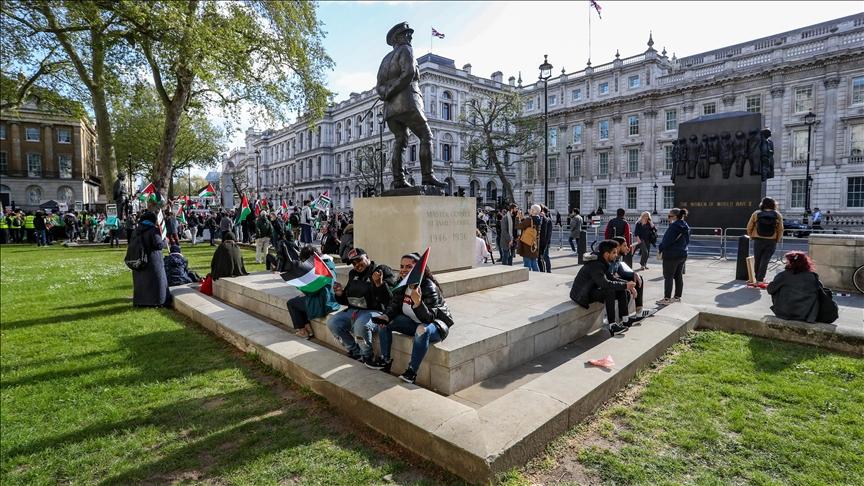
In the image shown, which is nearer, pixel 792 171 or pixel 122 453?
pixel 122 453

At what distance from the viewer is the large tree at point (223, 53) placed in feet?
51.6

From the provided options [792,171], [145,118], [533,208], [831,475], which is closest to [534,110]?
[792,171]

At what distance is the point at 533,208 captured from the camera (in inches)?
429

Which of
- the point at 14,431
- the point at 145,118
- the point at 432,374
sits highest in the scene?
the point at 145,118

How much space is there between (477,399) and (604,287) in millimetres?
2703

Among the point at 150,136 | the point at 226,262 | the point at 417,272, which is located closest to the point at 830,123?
the point at 417,272

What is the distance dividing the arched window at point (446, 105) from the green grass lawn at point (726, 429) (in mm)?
56552

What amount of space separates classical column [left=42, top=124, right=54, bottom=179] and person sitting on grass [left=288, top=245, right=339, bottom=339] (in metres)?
70.1

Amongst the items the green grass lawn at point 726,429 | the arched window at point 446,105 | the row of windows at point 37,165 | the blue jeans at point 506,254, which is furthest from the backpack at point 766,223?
the row of windows at point 37,165

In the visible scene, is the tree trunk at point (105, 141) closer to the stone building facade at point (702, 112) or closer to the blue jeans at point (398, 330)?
the blue jeans at point (398, 330)

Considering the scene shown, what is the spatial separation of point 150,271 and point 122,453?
620 centimetres

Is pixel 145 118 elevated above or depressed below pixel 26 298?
above

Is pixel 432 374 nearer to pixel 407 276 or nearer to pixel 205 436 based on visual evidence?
pixel 407 276

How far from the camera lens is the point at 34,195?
187 ft
